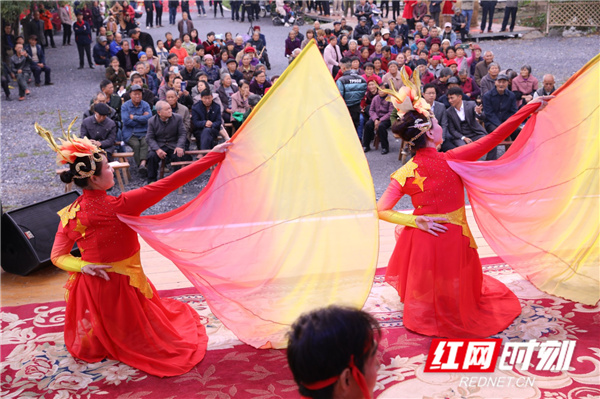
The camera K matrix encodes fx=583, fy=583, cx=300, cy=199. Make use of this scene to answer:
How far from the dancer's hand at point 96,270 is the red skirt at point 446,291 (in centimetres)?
193

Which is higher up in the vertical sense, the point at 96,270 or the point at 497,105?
the point at 497,105

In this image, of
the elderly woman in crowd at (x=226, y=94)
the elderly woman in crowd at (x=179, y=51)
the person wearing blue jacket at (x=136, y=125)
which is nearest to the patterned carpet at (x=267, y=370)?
the person wearing blue jacket at (x=136, y=125)

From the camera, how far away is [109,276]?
352cm

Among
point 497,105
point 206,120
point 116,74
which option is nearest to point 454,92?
point 497,105

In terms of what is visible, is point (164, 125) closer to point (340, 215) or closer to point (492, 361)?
point (340, 215)

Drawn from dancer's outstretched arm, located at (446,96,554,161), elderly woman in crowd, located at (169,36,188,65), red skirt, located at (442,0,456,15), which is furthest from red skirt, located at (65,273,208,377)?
red skirt, located at (442,0,456,15)

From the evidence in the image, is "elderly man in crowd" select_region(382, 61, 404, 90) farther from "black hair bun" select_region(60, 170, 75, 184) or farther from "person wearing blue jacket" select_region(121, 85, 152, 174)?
"black hair bun" select_region(60, 170, 75, 184)

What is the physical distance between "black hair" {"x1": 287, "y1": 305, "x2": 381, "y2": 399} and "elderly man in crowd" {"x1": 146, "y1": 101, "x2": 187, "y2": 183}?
592cm

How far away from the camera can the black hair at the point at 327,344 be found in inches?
59.3

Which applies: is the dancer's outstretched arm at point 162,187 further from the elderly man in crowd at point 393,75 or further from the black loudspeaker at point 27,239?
the elderly man in crowd at point 393,75

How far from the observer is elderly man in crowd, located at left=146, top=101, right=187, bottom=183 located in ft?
23.9

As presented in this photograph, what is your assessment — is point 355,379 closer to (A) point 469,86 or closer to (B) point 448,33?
(A) point 469,86

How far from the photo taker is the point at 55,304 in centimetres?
443

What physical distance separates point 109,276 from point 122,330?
1.13ft
